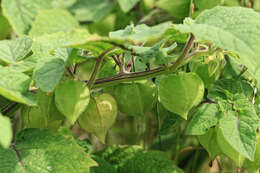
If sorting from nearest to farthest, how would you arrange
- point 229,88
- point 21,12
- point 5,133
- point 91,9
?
1. point 5,133
2. point 229,88
3. point 21,12
4. point 91,9

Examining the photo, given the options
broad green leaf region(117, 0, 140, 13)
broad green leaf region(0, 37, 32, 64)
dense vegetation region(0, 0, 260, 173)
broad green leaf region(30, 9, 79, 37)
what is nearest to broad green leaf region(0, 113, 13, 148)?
dense vegetation region(0, 0, 260, 173)

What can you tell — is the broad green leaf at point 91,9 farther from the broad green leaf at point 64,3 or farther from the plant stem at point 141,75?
the plant stem at point 141,75

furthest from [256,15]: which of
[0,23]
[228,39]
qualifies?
[0,23]

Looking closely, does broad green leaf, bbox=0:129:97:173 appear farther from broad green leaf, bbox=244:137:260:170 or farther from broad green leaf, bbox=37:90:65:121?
broad green leaf, bbox=244:137:260:170

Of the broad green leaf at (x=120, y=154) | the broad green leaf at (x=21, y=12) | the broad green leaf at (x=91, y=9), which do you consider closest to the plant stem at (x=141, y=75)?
the broad green leaf at (x=120, y=154)

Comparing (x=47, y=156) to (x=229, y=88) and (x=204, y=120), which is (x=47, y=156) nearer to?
(x=204, y=120)

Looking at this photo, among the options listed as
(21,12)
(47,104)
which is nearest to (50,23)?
(21,12)
